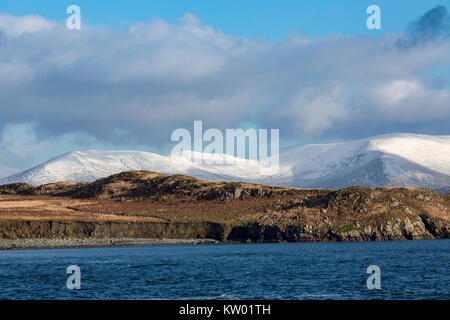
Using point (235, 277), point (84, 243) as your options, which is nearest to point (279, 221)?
point (84, 243)

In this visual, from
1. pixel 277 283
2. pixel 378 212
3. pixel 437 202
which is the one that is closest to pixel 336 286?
pixel 277 283

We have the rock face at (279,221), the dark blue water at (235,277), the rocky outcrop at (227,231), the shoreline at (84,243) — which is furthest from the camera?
the rock face at (279,221)

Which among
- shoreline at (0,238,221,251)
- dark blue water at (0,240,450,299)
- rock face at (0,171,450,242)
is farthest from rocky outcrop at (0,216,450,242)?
dark blue water at (0,240,450,299)

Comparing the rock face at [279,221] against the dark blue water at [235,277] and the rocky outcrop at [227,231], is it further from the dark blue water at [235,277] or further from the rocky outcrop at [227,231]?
the dark blue water at [235,277]

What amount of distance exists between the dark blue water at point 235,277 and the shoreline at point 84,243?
34.6 metres

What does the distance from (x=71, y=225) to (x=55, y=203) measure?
4515 cm

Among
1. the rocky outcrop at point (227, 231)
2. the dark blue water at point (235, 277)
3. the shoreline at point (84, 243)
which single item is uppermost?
the rocky outcrop at point (227, 231)

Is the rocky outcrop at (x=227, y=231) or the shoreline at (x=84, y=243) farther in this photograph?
the rocky outcrop at (x=227, y=231)

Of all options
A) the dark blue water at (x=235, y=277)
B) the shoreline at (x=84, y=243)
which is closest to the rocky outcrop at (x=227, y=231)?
the shoreline at (x=84, y=243)

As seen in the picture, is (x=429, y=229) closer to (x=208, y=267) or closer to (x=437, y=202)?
(x=437, y=202)

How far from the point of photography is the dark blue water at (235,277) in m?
56.1

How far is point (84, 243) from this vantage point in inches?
5566

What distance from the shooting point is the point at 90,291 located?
58938mm

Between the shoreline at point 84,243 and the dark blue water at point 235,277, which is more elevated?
the shoreline at point 84,243
